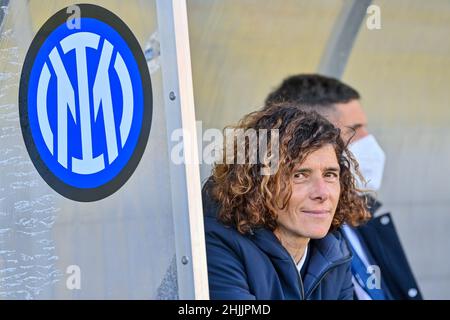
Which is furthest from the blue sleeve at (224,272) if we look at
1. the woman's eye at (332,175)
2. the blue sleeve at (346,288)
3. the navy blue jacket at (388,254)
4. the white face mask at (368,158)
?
the white face mask at (368,158)

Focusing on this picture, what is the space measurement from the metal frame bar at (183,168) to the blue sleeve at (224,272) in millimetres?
559

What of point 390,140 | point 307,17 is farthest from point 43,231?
point 390,140

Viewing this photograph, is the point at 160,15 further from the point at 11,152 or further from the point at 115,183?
the point at 11,152

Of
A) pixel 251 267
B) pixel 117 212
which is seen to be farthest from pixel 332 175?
pixel 117 212

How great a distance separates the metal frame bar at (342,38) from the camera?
171 inches

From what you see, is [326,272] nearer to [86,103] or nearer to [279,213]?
[279,213]

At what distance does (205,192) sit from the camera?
2711mm

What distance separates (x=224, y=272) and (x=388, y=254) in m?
1.48

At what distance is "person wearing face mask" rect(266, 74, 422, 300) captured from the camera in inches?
143

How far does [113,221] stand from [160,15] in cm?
49

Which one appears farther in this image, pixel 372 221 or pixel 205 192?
pixel 372 221

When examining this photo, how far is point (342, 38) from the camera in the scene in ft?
14.8

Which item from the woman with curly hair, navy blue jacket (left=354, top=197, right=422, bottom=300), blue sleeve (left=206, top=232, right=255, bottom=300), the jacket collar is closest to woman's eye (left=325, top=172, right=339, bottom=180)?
the woman with curly hair

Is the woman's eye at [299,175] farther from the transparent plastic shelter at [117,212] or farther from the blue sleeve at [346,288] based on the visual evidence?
the transparent plastic shelter at [117,212]
